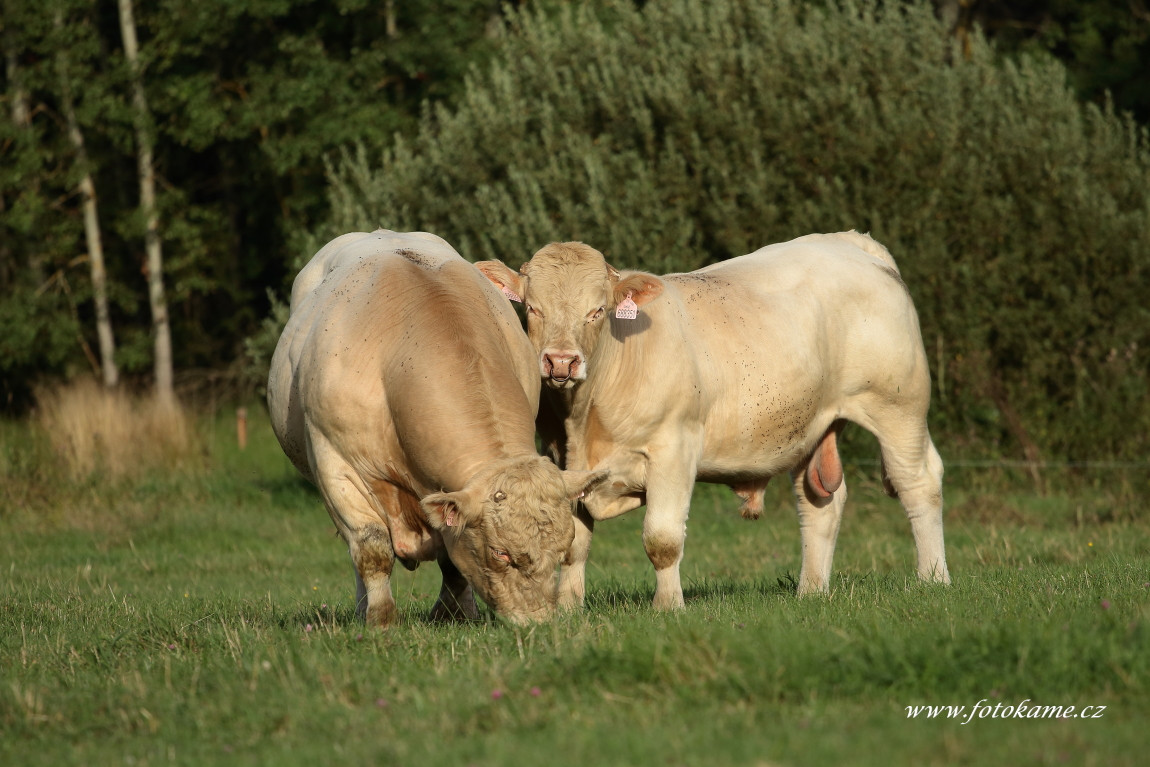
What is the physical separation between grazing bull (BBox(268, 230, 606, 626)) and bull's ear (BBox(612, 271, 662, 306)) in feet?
2.19

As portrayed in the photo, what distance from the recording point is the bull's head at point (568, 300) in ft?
23.1

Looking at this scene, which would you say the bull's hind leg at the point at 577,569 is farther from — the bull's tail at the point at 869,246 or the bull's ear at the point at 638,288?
the bull's tail at the point at 869,246

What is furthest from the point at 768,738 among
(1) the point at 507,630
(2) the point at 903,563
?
(2) the point at 903,563

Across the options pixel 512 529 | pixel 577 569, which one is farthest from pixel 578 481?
pixel 577 569

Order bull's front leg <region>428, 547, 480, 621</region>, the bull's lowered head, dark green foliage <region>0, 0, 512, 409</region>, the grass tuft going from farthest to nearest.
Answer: dark green foliage <region>0, 0, 512, 409</region> < the grass tuft < bull's front leg <region>428, 547, 480, 621</region> < the bull's lowered head

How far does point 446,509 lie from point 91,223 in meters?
19.6

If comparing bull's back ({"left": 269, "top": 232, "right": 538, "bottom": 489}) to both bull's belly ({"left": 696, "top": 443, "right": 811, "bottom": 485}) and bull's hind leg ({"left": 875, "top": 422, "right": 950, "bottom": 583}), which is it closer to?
bull's belly ({"left": 696, "top": 443, "right": 811, "bottom": 485})

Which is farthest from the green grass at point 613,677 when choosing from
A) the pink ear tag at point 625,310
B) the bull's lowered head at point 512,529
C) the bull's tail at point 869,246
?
the bull's tail at point 869,246

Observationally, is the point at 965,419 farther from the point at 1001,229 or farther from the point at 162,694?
the point at 162,694

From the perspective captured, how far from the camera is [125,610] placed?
8.02 metres

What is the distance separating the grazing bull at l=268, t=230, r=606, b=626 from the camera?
6.25 m

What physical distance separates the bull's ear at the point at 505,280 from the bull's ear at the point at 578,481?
60.4 inches

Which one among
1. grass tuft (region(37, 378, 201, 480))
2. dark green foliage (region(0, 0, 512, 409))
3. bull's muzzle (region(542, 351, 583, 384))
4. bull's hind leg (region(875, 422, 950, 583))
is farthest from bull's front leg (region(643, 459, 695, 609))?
dark green foliage (region(0, 0, 512, 409))

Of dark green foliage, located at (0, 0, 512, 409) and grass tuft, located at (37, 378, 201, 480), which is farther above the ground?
dark green foliage, located at (0, 0, 512, 409)
